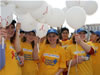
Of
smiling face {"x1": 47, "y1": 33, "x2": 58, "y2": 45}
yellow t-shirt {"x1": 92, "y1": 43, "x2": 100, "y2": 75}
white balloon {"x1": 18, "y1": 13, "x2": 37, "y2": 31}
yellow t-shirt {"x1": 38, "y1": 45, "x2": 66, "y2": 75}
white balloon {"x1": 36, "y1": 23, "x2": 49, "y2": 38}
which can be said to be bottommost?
yellow t-shirt {"x1": 92, "y1": 43, "x2": 100, "y2": 75}

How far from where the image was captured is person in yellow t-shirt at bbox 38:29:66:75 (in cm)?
302

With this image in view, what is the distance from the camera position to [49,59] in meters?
3.04

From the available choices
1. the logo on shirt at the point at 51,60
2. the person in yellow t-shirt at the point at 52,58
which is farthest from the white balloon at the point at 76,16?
the logo on shirt at the point at 51,60

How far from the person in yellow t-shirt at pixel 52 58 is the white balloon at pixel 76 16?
1.21 feet

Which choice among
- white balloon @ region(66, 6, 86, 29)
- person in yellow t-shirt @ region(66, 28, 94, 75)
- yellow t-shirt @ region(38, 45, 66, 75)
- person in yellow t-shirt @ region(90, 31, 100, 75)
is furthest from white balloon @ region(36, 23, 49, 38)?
person in yellow t-shirt @ region(90, 31, 100, 75)

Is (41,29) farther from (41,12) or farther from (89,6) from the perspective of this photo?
(89,6)

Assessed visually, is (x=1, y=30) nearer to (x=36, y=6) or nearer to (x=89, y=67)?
(x=36, y=6)

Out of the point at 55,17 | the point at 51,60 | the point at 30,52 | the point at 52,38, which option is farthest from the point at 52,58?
the point at 55,17

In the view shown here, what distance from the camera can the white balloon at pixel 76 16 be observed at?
3006 millimetres

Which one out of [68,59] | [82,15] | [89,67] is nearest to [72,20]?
[82,15]

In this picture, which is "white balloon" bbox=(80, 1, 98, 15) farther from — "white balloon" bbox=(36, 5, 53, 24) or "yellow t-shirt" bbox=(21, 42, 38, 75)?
"yellow t-shirt" bbox=(21, 42, 38, 75)

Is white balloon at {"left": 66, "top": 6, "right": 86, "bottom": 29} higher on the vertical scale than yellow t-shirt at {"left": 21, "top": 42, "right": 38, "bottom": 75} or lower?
higher

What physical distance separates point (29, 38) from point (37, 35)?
0.25 metres

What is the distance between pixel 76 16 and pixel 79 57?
777mm
